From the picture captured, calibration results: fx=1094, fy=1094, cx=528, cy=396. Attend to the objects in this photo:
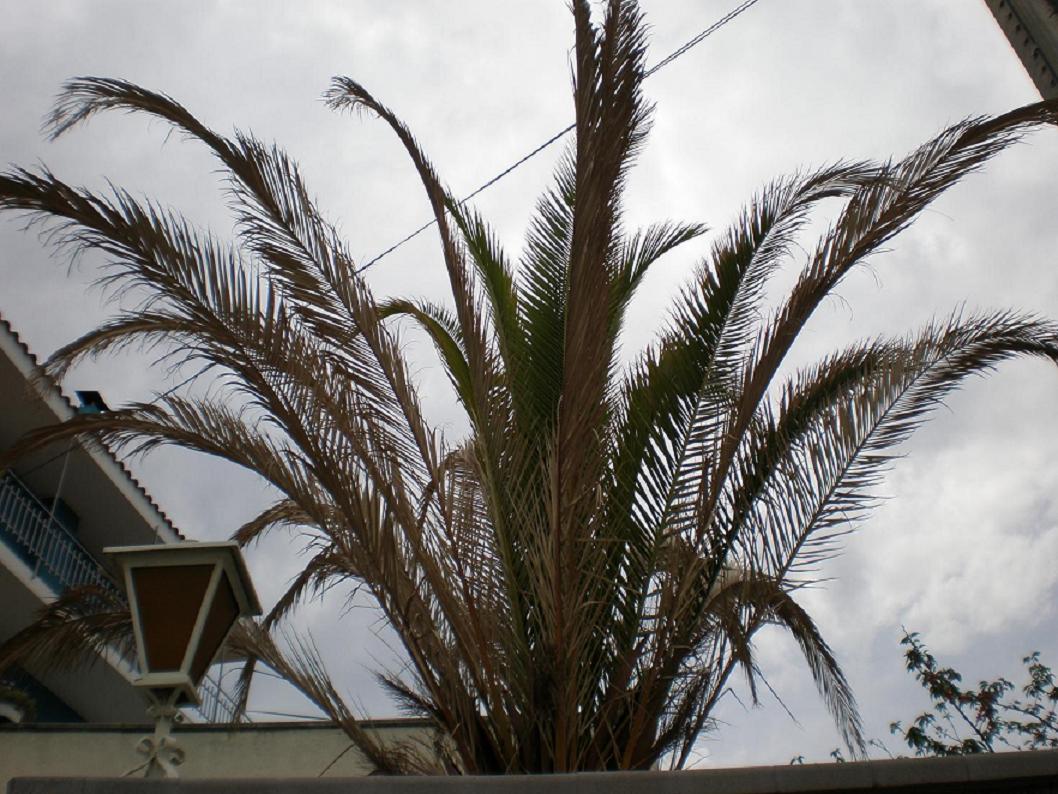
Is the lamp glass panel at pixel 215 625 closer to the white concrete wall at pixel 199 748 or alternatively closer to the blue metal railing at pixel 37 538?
the white concrete wall at pixel 199 748

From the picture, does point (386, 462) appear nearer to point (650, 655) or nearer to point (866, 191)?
point (650, 655)

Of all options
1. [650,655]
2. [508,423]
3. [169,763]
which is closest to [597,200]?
[508,423]

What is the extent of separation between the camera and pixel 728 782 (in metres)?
3.31

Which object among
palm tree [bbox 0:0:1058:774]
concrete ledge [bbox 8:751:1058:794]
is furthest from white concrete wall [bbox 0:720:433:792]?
concrete ledge [bbox 8:751:1058:794]

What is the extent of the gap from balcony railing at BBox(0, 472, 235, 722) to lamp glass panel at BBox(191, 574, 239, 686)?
9382 millimetres

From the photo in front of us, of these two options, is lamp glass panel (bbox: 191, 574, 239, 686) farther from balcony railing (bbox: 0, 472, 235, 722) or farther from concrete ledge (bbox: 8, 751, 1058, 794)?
balcony railing (bbox: 0, 472, 235, 722)

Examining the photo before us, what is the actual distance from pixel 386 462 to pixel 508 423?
669 mm

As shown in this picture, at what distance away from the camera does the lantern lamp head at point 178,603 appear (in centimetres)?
408

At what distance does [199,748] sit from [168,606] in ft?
18.3

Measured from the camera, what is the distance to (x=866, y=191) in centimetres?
573

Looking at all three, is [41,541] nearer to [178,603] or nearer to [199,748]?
[199,748]

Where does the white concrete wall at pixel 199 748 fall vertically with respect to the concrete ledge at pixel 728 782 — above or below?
below

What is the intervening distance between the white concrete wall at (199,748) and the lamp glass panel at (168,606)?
4893 millimetres

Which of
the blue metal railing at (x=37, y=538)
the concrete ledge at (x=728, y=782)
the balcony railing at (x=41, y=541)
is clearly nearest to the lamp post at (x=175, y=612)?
the concrete ledge at (x=728, y=782)
